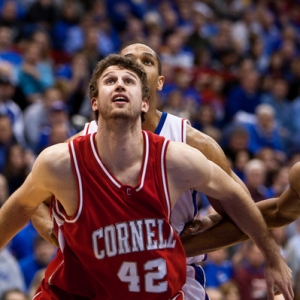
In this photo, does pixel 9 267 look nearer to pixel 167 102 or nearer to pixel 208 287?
pixel 208 287

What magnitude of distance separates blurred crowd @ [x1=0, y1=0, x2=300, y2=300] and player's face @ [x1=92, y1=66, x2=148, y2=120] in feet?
10.5

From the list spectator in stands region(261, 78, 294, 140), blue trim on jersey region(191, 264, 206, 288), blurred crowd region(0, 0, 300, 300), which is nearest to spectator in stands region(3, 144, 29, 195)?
blurred crowd region(0, 0, 300, 300)

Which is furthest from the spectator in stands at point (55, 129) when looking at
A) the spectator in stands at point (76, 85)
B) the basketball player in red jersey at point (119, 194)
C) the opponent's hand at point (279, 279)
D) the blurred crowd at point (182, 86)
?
the opponent's hand at point (279, 279)

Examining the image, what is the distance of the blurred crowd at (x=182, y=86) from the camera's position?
26.6ft

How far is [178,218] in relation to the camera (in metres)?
4.63

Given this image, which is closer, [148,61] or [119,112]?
[119,112]

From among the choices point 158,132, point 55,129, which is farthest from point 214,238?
point 55,129

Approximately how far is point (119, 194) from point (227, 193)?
0.63 metres

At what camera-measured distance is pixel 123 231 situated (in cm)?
399

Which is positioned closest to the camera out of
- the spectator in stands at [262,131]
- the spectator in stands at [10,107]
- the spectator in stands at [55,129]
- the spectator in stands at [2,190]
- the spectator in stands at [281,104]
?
the spectator in stands at [2,190]

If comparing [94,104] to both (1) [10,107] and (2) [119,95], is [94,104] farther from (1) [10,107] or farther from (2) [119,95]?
(1) [10,107]

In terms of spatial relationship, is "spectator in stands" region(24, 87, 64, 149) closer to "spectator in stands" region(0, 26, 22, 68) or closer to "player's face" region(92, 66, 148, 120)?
"spectator in stands" region(0, 26, 22, 68)

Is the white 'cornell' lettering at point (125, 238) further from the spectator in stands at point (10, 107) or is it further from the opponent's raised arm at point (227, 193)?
the spectator in stands at point (10, 107)

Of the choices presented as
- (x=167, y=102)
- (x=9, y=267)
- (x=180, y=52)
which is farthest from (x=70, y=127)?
(x=180, y=52)
